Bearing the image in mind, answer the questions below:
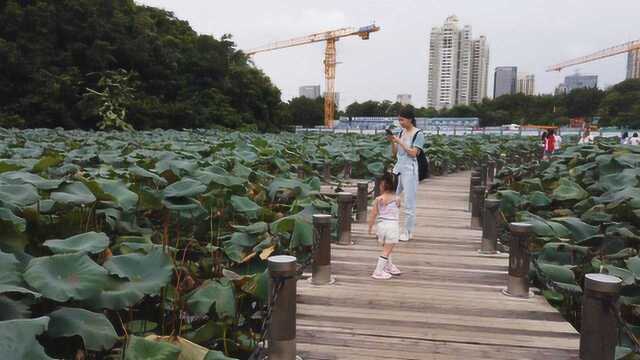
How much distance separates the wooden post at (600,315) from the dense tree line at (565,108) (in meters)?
43.6

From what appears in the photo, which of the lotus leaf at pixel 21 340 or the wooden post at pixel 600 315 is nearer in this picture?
the lotus leaf at pixel 21 340

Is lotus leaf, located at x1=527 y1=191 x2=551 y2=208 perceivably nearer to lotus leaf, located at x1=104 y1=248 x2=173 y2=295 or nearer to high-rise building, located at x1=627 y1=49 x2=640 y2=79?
lotus leaf, located at x1=104 y1=248 x2=173 y2=295

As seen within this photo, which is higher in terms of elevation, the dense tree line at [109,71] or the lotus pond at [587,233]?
the dense tree line at [109,71]

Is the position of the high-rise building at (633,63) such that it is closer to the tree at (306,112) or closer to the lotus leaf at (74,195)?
the tree at (306,112)

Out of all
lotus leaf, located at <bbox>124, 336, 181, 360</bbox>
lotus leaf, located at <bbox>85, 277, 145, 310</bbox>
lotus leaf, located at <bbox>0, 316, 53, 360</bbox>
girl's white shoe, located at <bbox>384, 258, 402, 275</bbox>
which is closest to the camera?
lotus leaf, located at <bbox>0, 316, 53, 360</bbox>

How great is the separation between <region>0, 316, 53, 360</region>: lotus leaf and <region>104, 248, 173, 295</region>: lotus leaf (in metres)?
0.73

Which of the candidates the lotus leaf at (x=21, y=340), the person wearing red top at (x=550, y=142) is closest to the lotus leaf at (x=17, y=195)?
the lotus leaf at (x=21, y=340)

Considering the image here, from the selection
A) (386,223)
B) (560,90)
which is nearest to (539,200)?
(386,223)

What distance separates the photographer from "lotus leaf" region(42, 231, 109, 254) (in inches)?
100

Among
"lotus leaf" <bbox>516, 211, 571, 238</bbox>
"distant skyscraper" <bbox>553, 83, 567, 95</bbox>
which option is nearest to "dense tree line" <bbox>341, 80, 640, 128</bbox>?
"distant skyscraper" <bbox>553, 83, 567, 95</bbox>

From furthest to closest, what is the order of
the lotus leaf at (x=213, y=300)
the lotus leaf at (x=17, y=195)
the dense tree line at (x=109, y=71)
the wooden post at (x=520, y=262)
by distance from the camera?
1. the dense tree line at (x=109, y=71)
2. the wooden post at (x=520, y=262)
3. the lotus leaf at (x=17, y=195)
4. the lotus leaf at (x=213, y=300)

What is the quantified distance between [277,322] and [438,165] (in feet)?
39.4

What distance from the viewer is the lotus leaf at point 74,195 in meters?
3.07

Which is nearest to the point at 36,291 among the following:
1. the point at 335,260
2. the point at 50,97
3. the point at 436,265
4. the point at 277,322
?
the point at 277,322
